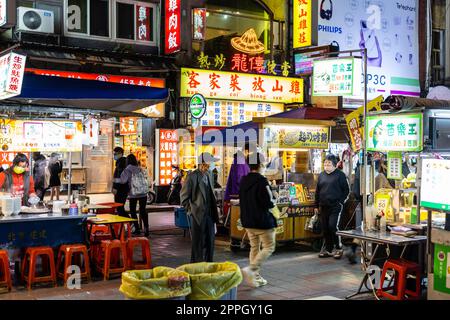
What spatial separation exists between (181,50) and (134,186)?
20.8 feet

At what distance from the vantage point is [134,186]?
1313 centimetres

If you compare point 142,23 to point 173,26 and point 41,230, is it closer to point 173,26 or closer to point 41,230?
point 173,26

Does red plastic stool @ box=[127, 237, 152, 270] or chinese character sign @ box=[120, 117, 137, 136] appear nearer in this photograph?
red plastic stool @ box=[127, 237, 152, 270]

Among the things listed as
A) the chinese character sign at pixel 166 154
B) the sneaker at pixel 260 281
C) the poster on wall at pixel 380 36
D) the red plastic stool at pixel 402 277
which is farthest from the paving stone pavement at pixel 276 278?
the poster on wall at pixel 380 36

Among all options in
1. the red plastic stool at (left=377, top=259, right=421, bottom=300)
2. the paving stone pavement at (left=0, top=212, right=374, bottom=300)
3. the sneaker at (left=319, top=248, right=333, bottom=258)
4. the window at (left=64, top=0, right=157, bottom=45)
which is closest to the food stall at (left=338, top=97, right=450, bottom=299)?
the red plastic stool at (left=377, top=259, right=421, bottom=300)

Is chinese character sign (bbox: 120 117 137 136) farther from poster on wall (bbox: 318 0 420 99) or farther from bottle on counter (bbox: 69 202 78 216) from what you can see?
bottle on counter (bbox: 69 202 78 216)

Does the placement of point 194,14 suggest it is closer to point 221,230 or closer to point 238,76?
point 238,76

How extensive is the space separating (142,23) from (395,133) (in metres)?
12.1

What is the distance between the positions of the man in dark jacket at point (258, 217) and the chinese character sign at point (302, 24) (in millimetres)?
11745

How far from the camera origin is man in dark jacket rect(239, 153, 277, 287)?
8.52 m

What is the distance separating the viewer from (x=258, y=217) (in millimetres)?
8500

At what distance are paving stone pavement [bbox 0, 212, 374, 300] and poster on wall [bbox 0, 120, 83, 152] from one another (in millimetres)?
2771

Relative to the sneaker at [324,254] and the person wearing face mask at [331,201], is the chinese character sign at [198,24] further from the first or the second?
the sneaker at [324,254]

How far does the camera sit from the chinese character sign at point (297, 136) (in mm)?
12242
